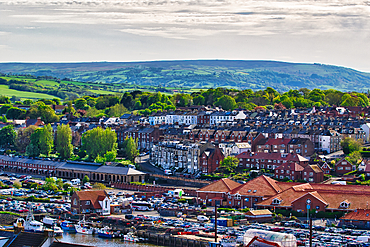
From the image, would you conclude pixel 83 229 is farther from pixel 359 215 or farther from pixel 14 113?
pixel 14 113

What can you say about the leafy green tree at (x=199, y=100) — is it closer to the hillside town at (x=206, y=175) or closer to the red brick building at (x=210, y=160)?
the hillside town at (x=206, y=175)

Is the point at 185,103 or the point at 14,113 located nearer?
the point at 14,113

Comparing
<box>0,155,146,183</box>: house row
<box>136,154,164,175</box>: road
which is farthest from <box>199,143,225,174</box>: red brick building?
<box>0,155,146,183</box>: house row

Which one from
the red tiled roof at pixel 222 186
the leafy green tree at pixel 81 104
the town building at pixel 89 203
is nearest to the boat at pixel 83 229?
the town building at pixel 89 203

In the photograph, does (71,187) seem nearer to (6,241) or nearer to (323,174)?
(323,174)

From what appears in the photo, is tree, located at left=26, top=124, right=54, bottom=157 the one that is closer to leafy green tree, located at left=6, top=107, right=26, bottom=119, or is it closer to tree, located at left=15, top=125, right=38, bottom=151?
tree, located at left=15, top=125, right=38, bottom=151

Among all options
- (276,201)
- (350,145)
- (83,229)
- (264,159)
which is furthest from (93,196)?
(350,145)

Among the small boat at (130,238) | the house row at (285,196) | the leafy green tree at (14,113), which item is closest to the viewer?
the small boat at (130,238)
